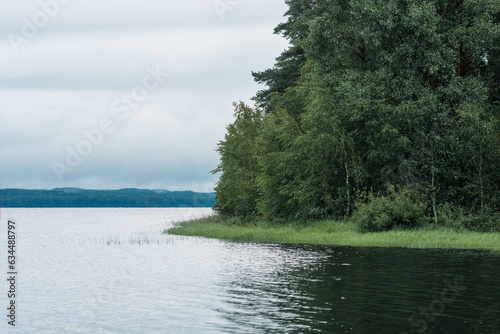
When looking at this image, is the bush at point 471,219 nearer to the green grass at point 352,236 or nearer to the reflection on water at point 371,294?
the green grass at point 352,236

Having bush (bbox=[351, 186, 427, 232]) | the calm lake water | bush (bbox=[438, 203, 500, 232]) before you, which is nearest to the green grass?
bush (bbox=[351, 186, 427, 232])

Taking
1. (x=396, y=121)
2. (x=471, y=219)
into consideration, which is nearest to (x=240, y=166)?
(x=396, y=121)

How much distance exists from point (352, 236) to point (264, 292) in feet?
71.6

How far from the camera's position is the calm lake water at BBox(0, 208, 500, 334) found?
55.4 feet

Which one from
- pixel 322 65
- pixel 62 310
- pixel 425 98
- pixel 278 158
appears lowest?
pixel 62 310

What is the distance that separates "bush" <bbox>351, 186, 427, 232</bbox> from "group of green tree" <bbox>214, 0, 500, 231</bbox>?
107 millimetres

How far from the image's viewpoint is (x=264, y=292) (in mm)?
22672

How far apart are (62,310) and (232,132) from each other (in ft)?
164

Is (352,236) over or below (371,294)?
over

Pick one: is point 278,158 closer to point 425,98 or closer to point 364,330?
point 425,98

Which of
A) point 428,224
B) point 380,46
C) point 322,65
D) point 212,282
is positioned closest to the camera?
point 212,282

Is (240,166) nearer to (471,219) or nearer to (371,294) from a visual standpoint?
(471,219)

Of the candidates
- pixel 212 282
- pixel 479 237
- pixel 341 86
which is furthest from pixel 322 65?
pixel 212 282

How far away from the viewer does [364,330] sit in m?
15.7
